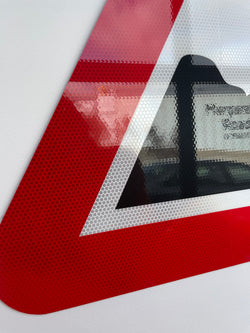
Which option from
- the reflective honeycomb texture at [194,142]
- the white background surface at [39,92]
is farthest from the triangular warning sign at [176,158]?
the white background surface at [39,92]

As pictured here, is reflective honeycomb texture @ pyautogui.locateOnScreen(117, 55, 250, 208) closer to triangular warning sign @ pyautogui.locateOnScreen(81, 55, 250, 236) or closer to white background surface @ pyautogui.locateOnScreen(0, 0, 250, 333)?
triangular warning sign @ pyautogui.locateOnScreen(81, 55, 250, 236)

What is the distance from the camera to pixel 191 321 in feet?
5.27

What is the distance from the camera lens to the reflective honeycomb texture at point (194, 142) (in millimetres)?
1489

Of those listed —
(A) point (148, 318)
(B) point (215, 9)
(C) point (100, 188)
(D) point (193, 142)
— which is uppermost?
(B) point (215, 9)

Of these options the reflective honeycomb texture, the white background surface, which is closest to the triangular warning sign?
the reflective honeycomb texture

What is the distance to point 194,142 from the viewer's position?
1574 millimetres

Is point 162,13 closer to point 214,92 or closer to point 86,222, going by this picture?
point 214,92

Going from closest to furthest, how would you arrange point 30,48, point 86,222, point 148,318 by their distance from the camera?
point 30,48 < point 86,222 < point 148,318

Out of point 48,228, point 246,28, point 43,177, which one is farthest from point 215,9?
point 48,228

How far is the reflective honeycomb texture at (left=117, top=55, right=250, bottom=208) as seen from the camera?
1489mm

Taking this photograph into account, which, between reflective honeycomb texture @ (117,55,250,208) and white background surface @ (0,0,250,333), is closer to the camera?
white background surface @ (0,0,250,333)

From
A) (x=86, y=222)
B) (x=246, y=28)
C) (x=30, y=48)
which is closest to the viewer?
(x=30, y=48)

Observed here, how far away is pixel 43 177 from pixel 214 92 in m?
0.76

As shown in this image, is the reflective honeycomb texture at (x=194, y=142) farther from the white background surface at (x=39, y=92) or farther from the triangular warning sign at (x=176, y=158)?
the white background surface at (x=39, y=92)
